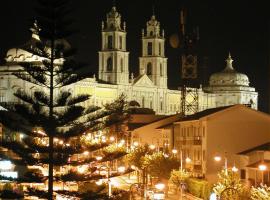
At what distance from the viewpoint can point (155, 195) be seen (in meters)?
45.7

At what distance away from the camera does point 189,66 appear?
10350 centimetres

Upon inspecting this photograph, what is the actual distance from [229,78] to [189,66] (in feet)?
272

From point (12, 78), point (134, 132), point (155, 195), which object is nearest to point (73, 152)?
point (155, 195)

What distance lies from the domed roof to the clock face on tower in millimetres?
80933

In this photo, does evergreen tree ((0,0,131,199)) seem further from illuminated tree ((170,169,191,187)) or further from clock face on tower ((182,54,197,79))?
clock face on tower ((182,54,197,79))

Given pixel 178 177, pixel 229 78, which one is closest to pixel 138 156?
pixel 178 177

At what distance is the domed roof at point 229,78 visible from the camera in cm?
18550

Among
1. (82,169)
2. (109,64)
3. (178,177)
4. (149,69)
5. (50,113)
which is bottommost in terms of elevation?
(178,177)

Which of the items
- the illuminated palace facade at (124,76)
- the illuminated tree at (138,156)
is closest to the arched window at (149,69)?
the illuminated palace facade at (124,76)

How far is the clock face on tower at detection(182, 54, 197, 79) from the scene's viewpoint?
102m

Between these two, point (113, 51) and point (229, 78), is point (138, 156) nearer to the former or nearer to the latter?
point (113, 51)

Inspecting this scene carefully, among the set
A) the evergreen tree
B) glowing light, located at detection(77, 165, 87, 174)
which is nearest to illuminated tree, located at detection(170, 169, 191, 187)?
glowing light, located at detection(77, 165, 87, 174)

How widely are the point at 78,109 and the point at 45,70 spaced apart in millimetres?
1911

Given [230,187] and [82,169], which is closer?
[230,187]
